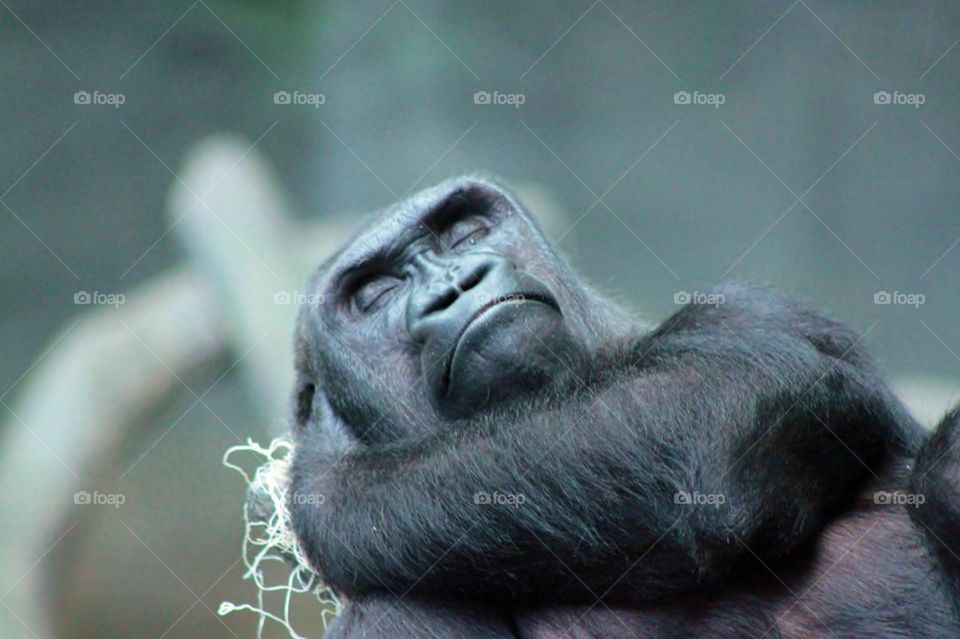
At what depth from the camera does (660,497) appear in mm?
2674

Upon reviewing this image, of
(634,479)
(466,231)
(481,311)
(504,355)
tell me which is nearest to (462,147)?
(466,231)

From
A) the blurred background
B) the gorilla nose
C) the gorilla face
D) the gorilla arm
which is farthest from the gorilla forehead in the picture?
the blurred background

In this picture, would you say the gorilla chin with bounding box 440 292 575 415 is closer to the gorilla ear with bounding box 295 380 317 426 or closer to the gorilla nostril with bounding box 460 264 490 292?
the gorilla nostril with bounding box 460 264 490 292

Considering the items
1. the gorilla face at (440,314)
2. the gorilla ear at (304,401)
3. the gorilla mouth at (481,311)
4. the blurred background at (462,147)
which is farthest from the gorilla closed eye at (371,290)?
the blurred background at (462,147)

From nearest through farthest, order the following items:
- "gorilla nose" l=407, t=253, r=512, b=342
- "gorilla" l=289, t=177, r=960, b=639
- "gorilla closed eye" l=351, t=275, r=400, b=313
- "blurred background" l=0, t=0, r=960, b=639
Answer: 1. "gorilla" l=289, t=177, r=960, b=639
2. "gorilla nose" l=407, t=253, r=512, b=342
3. "gorilla closed eye" l=351, t=275, r=400, b=313
4. "blurred background" l=0, t=0, r=960, b=639

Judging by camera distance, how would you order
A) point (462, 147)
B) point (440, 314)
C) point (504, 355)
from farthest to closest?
1. point (462, 147)
2. point (440, 314)
3. point (504, 355)

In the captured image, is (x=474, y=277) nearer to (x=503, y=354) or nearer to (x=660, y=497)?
(x=503, y=354)

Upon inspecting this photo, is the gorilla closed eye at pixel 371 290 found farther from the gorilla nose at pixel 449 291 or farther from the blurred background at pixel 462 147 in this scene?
the blurred background at pixel 462 147

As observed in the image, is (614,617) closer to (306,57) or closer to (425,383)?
(425,383)

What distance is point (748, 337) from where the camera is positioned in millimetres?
2881

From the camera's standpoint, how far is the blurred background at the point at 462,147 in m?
7.72

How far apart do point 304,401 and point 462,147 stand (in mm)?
4360

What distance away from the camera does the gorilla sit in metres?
2.66

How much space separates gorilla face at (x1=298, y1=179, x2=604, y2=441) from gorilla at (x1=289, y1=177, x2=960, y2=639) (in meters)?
0.02
